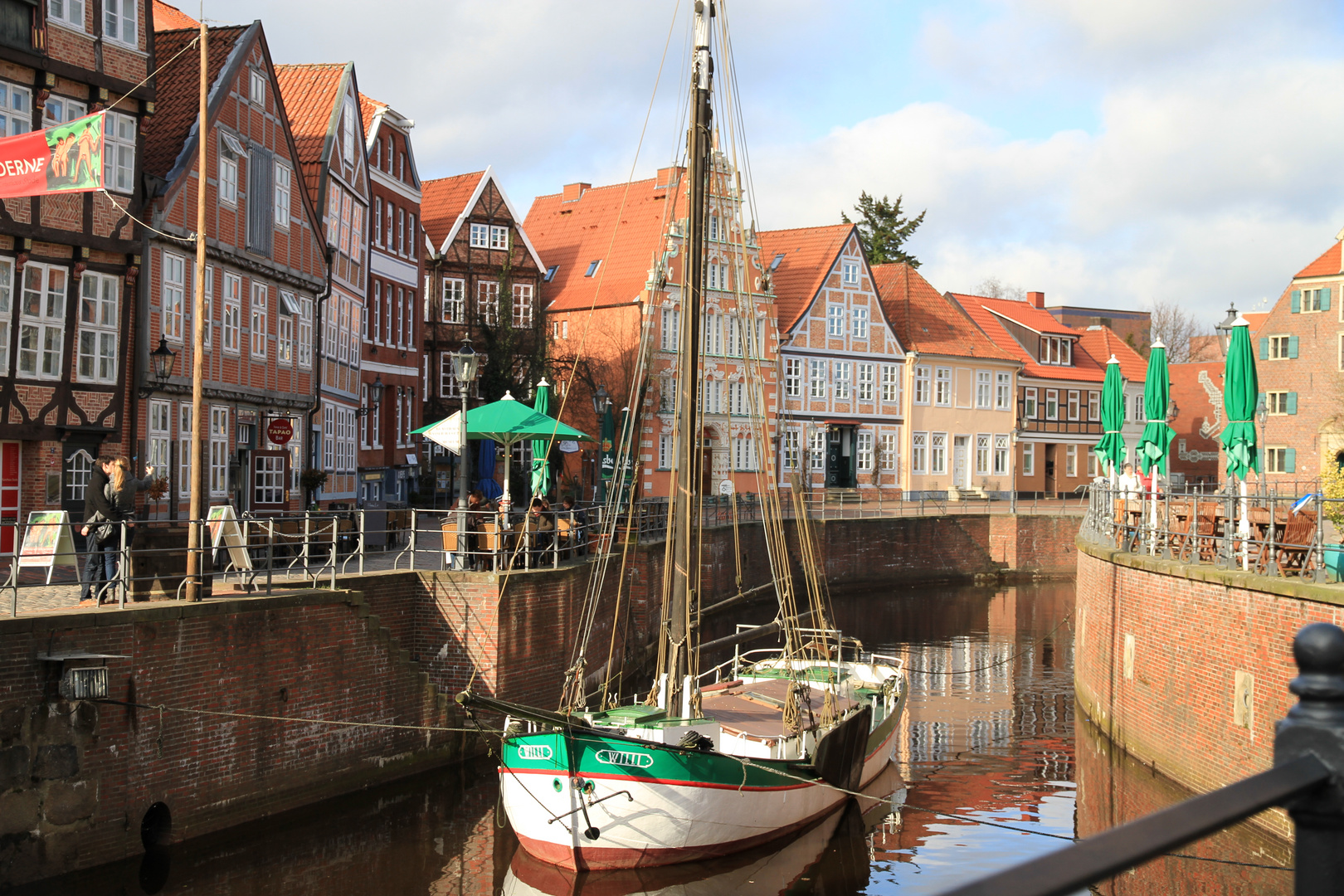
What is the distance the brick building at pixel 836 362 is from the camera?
54562 mm

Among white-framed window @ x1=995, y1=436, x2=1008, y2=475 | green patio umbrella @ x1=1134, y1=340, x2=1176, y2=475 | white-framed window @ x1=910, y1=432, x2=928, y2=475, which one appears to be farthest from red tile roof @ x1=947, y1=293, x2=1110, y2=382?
green patio umbrella @ x1=1134, y1=340, x2=1176, y2=475

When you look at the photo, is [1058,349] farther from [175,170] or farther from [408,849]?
[408,849]

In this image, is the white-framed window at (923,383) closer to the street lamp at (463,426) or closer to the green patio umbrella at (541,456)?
the green patio umbrella at (541,456)

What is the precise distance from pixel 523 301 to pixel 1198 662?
35.6 meters

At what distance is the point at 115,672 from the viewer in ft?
44.6

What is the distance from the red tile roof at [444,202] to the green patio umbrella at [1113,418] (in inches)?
992

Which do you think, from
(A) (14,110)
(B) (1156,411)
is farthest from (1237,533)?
(A) (14,110)

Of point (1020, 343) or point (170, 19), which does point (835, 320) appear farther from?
point (170, 19)

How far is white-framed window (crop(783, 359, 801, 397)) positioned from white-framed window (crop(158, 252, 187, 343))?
33.7 meters

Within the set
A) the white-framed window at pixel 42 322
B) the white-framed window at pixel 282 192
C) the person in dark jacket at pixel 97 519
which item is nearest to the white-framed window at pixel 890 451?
the white-framed window at pixel 282 192

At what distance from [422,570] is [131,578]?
17.6 feet

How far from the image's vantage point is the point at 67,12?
20109 millimetres

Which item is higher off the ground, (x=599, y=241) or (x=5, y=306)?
(x=599, y=241)

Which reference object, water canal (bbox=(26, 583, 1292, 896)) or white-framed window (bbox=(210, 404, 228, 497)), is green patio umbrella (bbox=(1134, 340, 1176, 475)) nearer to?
water canal (bbox=(26, 583, 1292, 896))
